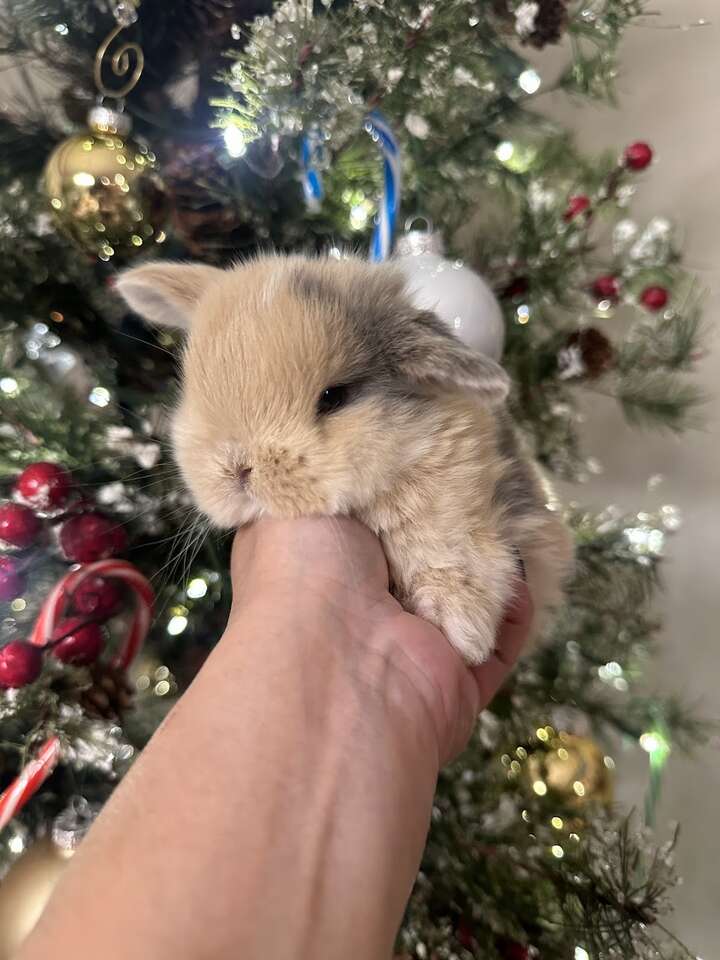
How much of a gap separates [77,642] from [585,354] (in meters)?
0.98

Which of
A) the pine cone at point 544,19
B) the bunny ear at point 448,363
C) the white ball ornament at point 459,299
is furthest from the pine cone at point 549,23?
the bunny ear at point 448,363

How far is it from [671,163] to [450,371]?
5.58 ft

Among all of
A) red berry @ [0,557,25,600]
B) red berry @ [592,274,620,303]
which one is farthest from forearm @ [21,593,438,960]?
red berry @ [592,274,620,303]

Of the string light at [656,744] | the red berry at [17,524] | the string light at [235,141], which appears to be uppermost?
the string light at [235,141]

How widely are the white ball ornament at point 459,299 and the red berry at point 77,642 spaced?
631mm

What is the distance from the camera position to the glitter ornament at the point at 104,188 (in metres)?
0.83

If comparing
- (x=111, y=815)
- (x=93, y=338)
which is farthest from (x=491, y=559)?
(x=93, y=338)

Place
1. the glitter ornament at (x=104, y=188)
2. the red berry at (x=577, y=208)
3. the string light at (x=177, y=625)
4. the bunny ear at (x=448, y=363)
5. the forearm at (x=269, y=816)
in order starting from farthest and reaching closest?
1. the red berry at (x=577, y=208)
2. the string light at (x=177, y=625)
3. the glitter ornament at (x=104, y=188)
4. the bunny ear at (x=448, y=363)
5. the forearm at (x=269, y=816)

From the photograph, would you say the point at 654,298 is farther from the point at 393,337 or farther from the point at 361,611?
the point at 361,611

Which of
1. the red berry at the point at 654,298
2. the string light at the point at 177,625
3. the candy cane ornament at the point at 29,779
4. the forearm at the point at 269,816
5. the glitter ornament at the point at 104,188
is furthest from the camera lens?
the red berry at the point at 654,298

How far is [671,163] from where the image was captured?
5.98 ft

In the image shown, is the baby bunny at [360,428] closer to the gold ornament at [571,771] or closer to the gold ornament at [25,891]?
the gold ornament at [25,891]

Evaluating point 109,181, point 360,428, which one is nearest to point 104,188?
point 109,181

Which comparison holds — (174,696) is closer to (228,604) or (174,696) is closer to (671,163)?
(228,604)
